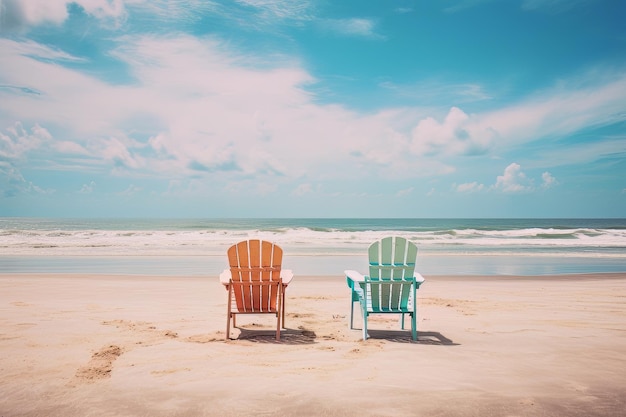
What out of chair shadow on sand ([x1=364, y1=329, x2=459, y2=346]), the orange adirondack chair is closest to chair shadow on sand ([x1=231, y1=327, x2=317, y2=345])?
the orange adirondack chair

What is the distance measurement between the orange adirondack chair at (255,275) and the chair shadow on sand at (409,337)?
3.93 feet

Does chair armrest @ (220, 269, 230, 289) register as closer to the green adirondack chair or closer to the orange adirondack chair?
the orange adirondack chair

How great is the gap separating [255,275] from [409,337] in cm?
189

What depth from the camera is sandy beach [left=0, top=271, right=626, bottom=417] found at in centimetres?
317

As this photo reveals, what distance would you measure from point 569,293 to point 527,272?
4028 millimetres

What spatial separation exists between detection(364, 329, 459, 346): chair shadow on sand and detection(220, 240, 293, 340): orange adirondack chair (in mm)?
1197

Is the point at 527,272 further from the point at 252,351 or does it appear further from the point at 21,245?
the point at 21,245

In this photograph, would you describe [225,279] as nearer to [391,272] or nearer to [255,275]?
[255,275]

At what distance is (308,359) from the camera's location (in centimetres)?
426

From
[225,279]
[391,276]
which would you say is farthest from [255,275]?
[391,276]

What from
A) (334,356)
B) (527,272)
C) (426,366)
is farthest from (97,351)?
(527,272)

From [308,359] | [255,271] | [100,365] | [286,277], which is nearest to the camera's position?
[100,365]

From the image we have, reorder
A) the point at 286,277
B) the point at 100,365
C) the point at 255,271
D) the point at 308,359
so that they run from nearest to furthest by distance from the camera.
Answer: the point at 100,365, the point at 308,359, the point at 255,271, the point at 286,277

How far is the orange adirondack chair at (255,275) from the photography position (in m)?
5.20
